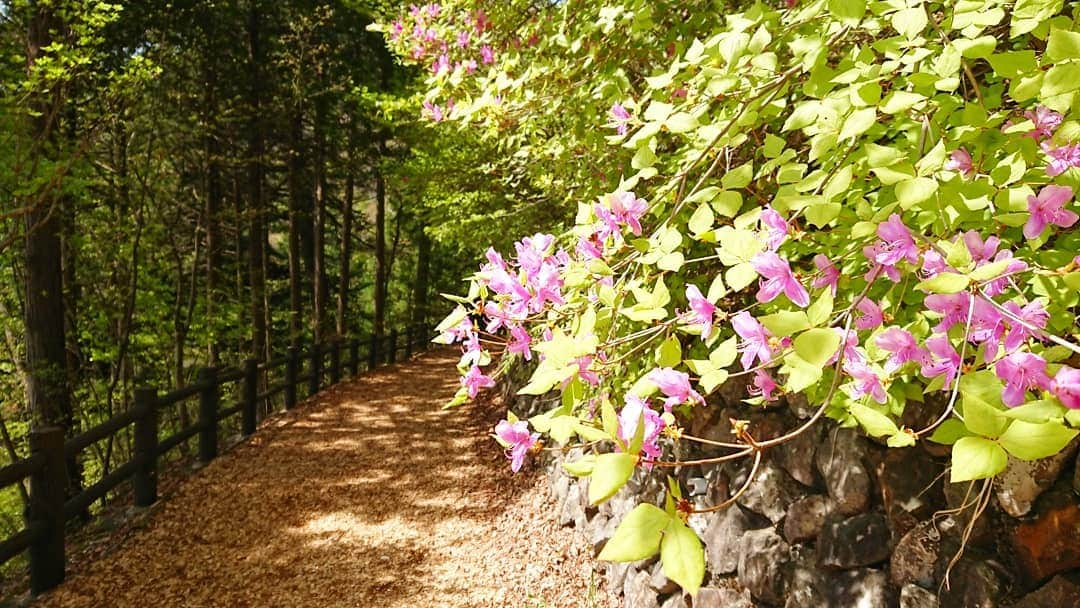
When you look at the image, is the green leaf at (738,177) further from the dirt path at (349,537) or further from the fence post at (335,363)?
the fence post at (335,363)

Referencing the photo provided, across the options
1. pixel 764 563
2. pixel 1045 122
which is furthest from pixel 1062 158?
pixel 764 563

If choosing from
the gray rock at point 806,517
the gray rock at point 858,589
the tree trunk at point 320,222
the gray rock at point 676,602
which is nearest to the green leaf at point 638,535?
the gray rock at point 858,589

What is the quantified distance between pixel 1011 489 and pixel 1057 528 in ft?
0.52

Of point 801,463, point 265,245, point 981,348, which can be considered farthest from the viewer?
point 265,245

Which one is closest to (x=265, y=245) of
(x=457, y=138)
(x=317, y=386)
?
(x=317, y=386)

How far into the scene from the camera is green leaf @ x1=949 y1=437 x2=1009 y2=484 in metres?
0.72

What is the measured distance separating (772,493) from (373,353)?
12731 mm

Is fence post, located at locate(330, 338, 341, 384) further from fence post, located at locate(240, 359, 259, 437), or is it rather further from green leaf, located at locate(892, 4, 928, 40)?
green leaf, located at locate(892, 4, 928, 40)

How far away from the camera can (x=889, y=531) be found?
2.53 metres

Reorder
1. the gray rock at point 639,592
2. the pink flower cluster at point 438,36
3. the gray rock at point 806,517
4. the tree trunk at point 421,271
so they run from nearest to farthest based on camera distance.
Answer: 1. the gray rock at point 806,517
2. the gray rock at point 639,592
3. the pink flower cluster at point 438,36
4. the tree trunk at point 421,271

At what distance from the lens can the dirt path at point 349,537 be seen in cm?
454

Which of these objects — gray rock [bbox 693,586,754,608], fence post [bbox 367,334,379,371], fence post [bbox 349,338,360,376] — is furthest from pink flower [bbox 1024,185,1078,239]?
fence post [bbox 367,334,379,371]

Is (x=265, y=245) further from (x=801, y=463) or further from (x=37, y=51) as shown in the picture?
(x=801, y=463)

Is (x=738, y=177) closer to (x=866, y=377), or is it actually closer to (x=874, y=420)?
(x=866, y=377)
